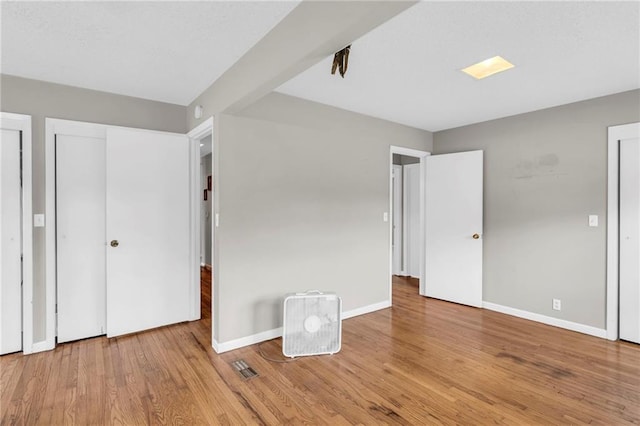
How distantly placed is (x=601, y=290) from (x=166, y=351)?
4.21m

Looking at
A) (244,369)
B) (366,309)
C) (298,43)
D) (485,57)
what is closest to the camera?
(298,43)

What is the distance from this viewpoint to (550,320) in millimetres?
3596

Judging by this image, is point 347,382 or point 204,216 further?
point 204,216

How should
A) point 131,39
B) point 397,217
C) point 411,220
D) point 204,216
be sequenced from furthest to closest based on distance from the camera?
point 204,216
point 397,217
point 411,220
point 131,39

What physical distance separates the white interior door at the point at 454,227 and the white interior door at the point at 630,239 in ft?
4.39

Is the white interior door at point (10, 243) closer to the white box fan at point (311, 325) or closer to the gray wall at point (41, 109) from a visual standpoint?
the gray wall at point (41, 109)

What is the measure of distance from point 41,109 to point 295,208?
2.39 m

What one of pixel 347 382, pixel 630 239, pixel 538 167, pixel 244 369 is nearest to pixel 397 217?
pixel 538 167

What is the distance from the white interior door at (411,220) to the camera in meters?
5.82

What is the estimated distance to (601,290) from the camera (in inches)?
128

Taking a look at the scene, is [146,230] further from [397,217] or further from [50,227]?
[397,217]

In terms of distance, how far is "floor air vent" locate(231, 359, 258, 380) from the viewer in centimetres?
248

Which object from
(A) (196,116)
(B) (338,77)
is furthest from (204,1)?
(A) (196,116)

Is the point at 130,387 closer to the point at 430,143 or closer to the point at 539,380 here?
the point at 539,380
